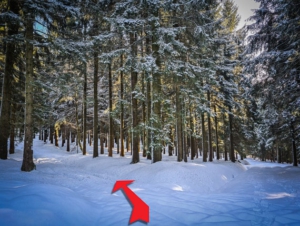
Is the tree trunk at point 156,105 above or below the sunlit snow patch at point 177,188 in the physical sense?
above

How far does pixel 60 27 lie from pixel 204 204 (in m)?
12.9

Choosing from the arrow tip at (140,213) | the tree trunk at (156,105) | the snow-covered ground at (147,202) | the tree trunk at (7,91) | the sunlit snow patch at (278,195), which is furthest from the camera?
the tree trunk at (7,91)

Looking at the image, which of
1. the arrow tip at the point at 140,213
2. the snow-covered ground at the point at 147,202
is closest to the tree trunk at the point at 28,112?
the snow-covered ground at the point at 147,202

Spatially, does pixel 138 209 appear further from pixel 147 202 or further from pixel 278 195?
pixel 278 195

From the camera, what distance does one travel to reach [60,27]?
454 inches

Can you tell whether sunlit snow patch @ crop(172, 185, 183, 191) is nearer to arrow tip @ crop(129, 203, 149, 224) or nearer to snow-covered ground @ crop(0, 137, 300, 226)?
snow-covered ground @ crop(0, 137, 300, 226)

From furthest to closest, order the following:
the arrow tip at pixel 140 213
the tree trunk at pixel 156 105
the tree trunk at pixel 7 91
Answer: the tree trunk at pixel 7 91 → the tree trunk at pixel 156 105 → the arrow tip at pixel 140 213

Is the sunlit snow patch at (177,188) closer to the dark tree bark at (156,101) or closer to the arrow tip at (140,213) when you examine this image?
the arrow tip at (140,213)

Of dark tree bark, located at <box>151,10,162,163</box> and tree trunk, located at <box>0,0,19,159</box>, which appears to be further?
tree trunk, located at <box>0,0,19,159</box>

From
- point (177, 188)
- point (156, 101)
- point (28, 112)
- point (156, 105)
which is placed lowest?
point (177, 188)

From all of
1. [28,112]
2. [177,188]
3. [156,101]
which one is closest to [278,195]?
[177,188]

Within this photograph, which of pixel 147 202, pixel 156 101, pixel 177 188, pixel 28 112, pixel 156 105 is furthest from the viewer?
pixel 156 105

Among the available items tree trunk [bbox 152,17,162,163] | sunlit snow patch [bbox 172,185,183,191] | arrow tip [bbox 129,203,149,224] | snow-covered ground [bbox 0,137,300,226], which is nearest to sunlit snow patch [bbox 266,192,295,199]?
snow-covered ground [bbox 0,137,300,226]

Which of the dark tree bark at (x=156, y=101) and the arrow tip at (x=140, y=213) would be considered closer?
the arrow tip at (x=140, y=213)
